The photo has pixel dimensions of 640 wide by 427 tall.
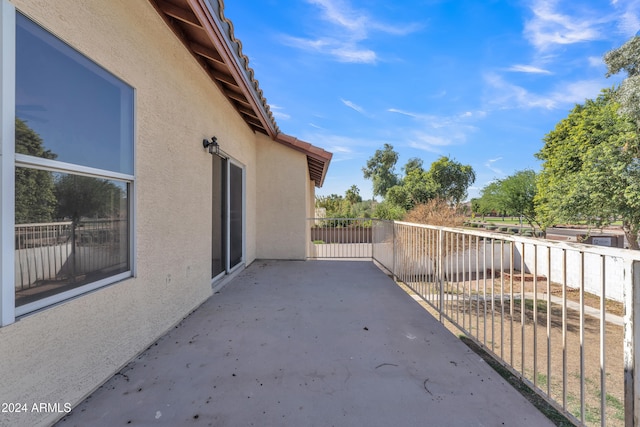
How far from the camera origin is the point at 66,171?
1.80 metres

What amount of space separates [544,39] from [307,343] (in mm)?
11917

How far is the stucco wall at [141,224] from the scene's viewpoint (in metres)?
1.56

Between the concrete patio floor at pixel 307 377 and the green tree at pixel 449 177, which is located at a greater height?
the green tree at pixel 449 177

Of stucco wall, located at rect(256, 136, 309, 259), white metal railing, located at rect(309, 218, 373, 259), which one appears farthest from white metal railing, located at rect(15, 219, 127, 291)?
white metal railing, located at rect(309, 218, 373, 259)

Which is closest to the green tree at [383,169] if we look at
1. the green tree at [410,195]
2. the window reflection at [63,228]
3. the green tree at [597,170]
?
the green tree at [410,195]

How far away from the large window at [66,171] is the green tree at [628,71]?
12.8 m

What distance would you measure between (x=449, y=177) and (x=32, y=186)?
2779 centimetres

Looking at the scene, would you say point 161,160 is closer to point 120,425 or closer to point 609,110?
point 120,425

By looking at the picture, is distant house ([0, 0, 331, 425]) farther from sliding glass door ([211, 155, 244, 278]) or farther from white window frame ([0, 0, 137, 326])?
sliding glass door ([211, 155, 244, 278])

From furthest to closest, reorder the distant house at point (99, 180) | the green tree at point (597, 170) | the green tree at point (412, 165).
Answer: the green tree at point (412, 165) < the green tree at point (597, 170) < the distant house at point (99, 180)

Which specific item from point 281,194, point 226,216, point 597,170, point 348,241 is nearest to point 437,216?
point 348,241

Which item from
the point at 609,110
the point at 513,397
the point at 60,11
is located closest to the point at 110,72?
the point at 60,11

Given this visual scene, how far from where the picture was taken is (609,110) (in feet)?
30.9

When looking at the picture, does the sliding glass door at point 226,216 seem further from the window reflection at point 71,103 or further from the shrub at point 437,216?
the shrub at point 437,216
